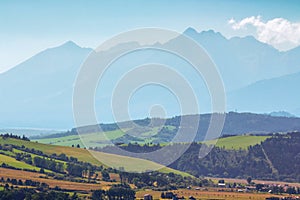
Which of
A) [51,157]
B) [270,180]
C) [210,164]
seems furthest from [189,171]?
[51,157]

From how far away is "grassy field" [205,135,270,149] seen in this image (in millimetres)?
178375

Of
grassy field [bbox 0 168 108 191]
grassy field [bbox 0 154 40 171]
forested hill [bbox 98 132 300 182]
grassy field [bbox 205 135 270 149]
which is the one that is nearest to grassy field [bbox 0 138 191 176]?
forested hill [bbox 98 132 300 182]

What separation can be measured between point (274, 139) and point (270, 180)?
29435 mm

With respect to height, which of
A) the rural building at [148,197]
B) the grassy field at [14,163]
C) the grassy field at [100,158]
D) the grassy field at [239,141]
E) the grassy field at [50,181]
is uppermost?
the grassy field at [239,141]

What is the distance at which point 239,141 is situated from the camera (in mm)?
186375

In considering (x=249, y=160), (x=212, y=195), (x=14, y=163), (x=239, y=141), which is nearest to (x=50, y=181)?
(x=14, y=163)

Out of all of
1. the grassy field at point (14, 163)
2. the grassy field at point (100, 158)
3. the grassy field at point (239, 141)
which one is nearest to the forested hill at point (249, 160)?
the grassy field at point (239, 141)

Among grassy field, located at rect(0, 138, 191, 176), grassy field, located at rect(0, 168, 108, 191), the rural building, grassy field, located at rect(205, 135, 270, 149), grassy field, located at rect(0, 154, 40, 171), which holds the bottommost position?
the rural building

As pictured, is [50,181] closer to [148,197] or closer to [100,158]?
[148,197]

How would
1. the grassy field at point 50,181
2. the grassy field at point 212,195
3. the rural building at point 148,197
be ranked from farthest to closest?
the grassy field at point 50,181 → the grassy field at point 212,195 → the rural building at point 148,197

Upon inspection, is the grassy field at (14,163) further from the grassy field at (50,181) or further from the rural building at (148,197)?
the rural building at (148,197)

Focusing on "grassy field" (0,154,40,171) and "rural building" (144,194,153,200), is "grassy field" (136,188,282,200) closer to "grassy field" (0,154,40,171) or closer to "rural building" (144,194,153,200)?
"rural building" (144,194,153,200)

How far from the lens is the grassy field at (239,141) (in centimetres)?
17838

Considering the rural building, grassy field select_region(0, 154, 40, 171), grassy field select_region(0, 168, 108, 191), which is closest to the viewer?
the rural building
